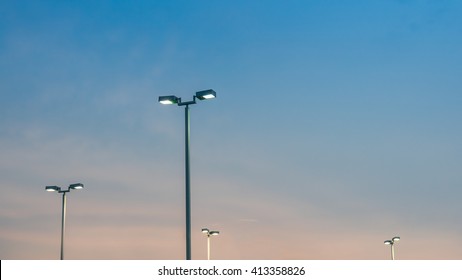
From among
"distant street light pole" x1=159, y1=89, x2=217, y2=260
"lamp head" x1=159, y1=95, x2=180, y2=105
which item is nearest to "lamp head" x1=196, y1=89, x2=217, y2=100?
"distant street light pole" x1=159, y1=89, x2=217, y2=260

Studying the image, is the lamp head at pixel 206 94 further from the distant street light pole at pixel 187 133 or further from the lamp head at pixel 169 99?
the lamp head at pixel 169 99

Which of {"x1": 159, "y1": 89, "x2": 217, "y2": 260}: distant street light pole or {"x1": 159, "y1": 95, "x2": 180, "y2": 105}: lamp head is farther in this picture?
{"x1": 159, "y1": 95, "x2": 180, "y2": 105}: lamp head

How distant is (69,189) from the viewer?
40094mm

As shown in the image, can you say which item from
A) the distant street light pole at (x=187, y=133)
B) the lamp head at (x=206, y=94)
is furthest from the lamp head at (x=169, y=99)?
the lamp head at (x=206, y=94)

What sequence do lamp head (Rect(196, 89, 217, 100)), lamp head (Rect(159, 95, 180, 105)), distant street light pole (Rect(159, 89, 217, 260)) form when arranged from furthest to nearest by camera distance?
lamp head (Rect(159, 95, 180, 105)) → lamp head (Rect(196, 89, 217, 100)) → distant street light pole (Rect(159, 89, 217, 260))

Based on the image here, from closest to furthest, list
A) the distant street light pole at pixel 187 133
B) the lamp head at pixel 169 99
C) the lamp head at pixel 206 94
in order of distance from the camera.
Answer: the distant street light pole at pixel 187 133
the lamp head at pixel 206 94
the lamp head at pixel 169 99

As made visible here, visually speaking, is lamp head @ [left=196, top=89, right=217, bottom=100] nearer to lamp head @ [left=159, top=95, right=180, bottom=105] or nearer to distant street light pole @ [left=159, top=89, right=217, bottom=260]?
distant street light pole @ [left=159, top=89, right=217, bottom=260]

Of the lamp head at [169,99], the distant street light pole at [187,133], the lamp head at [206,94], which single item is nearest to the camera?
the distant street light pole at [187,133]

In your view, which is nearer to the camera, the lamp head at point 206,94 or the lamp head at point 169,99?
the lamp head at point 206,94
